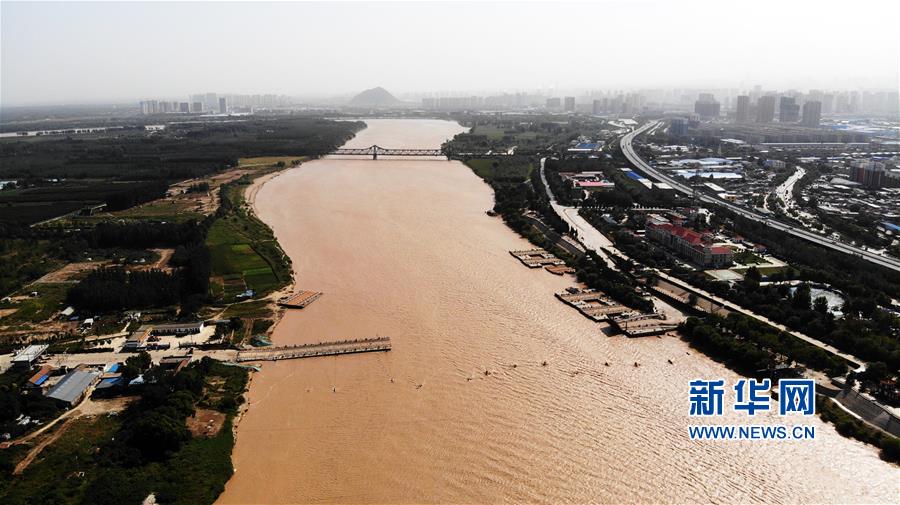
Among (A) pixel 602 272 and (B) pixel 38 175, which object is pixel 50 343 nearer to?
(A) pixel 602 272

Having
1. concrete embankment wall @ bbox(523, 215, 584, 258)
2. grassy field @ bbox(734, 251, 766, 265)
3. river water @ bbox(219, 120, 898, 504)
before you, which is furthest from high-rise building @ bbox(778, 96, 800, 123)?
river water @ bbox(219, 120, 898, 504)

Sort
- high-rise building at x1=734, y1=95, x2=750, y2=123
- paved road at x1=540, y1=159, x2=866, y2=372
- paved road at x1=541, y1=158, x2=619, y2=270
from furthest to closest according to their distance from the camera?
high-rise building at x1=734, y1=95, x2=750, y2=123 → paved road at x1=541, y1=158, x2=619, y2=270 → paved road at x1=540, y1=159, x2=866, y2=372

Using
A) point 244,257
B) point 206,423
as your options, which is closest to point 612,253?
point 244,257

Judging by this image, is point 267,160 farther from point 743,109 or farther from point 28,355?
point 743,109

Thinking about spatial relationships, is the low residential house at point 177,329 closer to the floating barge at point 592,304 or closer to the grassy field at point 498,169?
the floating barge at point 592,304

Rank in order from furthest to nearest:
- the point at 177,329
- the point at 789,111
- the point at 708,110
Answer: the point at 708,110 → the point at 789,111 → the point at 177,329

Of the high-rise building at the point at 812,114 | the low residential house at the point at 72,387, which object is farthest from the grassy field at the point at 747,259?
the high-rise building at the point at 812,114

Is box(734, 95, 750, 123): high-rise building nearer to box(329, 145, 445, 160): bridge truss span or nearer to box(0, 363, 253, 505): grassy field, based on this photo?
box(329, 145, 445, 160): bridge truss span
